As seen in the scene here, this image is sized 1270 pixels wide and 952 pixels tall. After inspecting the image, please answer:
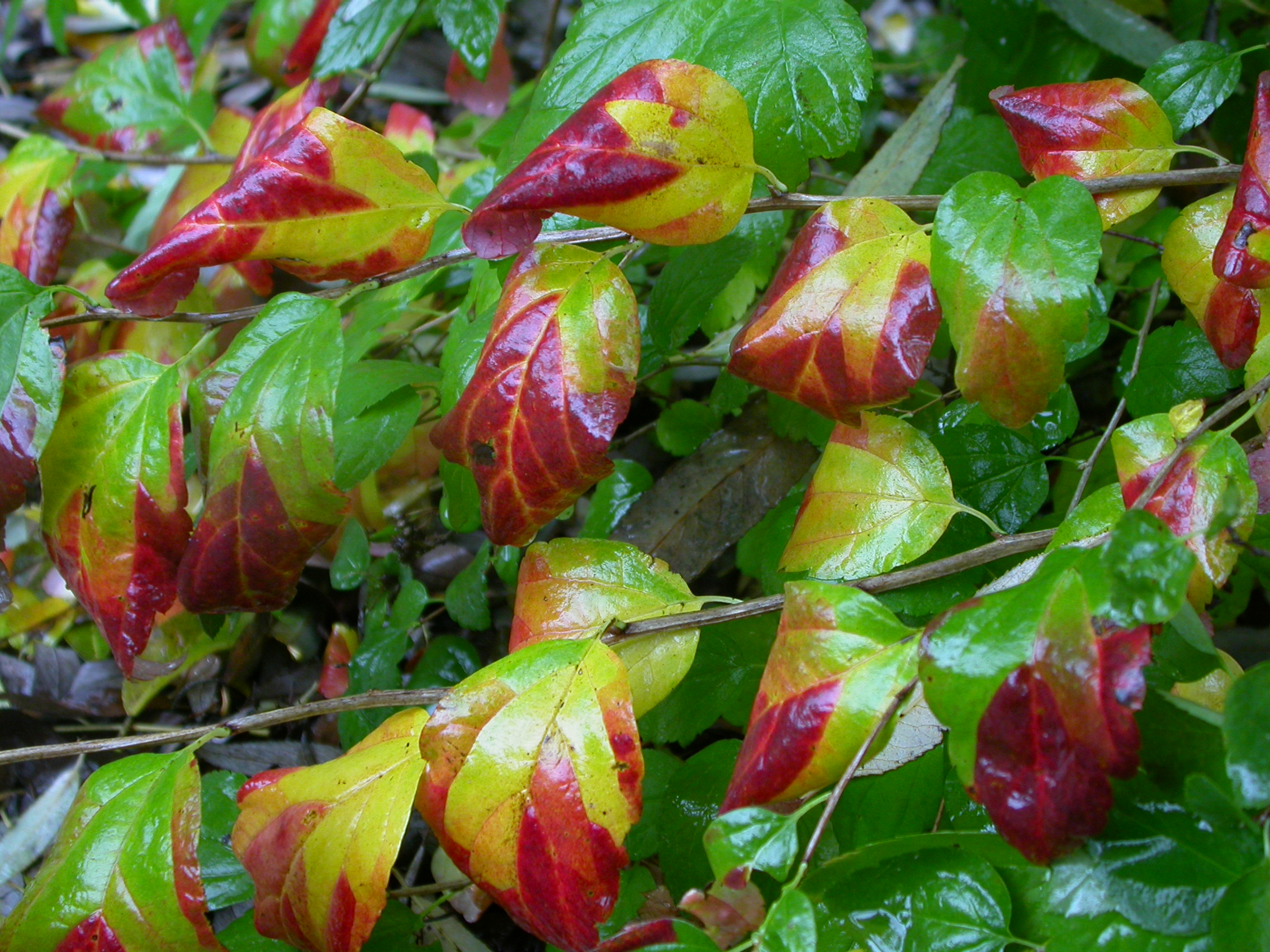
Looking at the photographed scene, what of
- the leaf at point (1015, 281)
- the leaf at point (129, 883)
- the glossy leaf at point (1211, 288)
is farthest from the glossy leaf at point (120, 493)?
the glossy leaf at point (1211, 288)

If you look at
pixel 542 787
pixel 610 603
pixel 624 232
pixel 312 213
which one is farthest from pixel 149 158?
pixel 542 787

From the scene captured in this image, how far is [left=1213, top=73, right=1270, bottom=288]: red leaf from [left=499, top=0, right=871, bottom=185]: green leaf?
1.08ft

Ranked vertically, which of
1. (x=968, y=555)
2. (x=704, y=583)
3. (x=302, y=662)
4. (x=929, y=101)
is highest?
(x=929, y=101)

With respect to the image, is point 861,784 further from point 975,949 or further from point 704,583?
point 704,583

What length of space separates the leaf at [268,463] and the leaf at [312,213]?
0.22 feet

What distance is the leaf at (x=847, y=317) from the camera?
70 centimetres

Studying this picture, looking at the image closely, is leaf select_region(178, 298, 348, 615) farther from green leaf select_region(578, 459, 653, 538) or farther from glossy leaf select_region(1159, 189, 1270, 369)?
glossy leaf select_region(1159, 189, 1270, 369)

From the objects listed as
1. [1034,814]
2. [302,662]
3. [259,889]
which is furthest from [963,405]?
[302,662]

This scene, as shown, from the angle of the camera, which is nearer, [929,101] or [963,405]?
[963,405]

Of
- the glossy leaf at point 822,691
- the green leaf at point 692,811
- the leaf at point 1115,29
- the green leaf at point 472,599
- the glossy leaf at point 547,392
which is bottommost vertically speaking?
the green leaf at point 692,811

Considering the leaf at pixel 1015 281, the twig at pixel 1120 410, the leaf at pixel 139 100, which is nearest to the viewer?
the leaf at pixel 1015 281

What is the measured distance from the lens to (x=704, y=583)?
120cm

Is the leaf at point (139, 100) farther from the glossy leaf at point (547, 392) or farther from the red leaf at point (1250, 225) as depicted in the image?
the red leaf at point (1250, 225)

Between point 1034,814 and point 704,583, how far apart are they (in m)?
0.67
